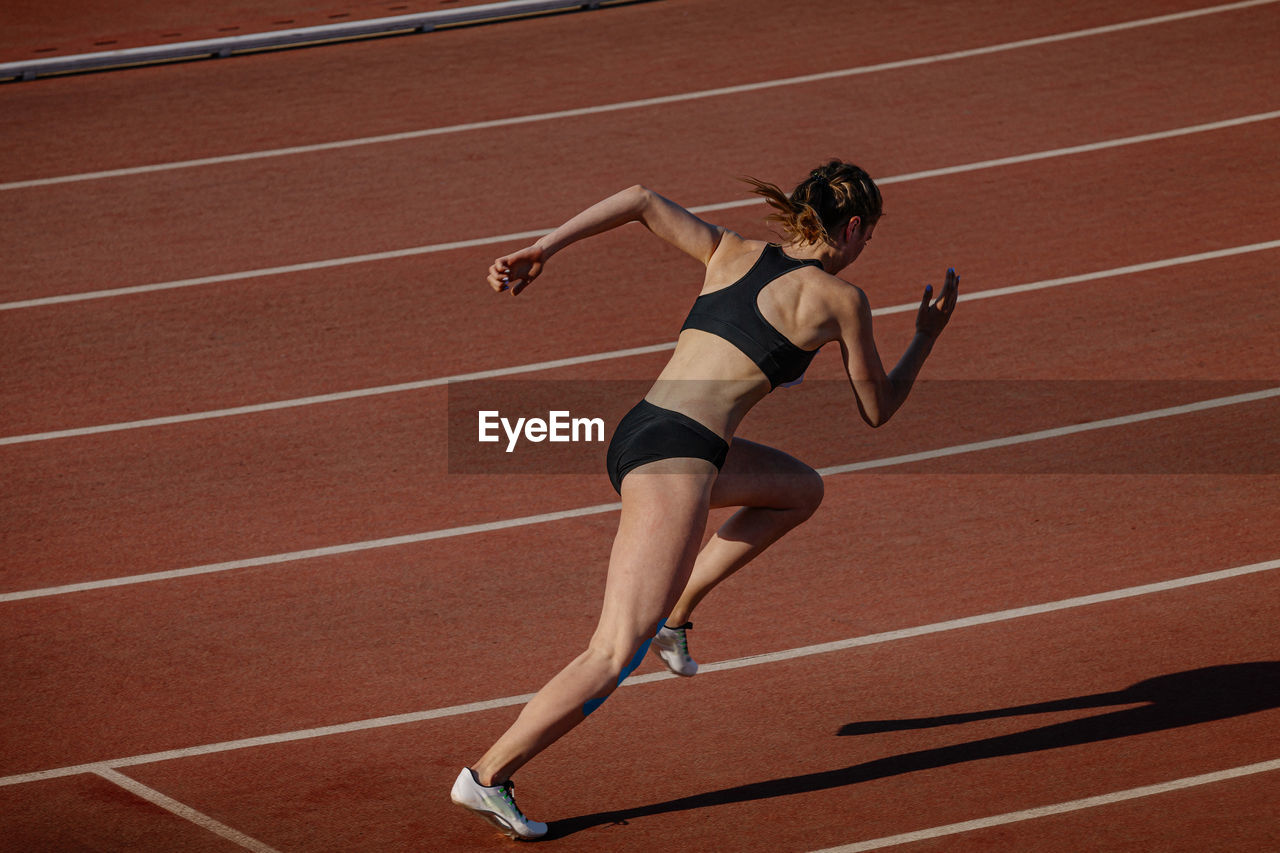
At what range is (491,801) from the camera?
394 centimetres

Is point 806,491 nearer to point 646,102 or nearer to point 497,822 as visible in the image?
point 497,822

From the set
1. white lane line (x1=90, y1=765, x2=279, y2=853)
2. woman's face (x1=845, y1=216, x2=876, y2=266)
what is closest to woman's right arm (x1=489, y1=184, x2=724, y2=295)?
woman's face (x1=845, y1=216, x2=876, y2=266)

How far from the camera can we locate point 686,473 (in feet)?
13.0

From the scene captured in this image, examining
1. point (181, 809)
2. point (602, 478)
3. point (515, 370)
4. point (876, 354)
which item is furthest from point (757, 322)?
point (515, 370)

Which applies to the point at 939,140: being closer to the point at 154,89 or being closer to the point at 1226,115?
the point at 1226,115

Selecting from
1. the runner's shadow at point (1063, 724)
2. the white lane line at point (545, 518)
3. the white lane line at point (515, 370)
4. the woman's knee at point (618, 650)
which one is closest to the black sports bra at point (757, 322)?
the woman's knee at point (618, 650)

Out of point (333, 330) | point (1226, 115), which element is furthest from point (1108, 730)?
point (1226, 115)

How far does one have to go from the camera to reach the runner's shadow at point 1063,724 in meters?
4.36

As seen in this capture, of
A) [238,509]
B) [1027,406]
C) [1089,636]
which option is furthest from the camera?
[1027,406]

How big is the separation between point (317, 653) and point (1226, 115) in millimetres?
8449

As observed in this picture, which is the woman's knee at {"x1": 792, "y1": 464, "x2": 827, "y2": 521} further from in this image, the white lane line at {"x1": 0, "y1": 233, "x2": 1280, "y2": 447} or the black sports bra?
the white lane line at {"x1": 0, "y1": 233, "x2": 1280, "y2": 447}

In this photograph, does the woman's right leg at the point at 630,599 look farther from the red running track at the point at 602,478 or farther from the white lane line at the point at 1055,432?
the white lane line at the point at 1055,432

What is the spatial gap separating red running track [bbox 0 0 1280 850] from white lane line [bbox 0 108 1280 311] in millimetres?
79

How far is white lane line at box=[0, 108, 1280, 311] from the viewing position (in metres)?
8.94
